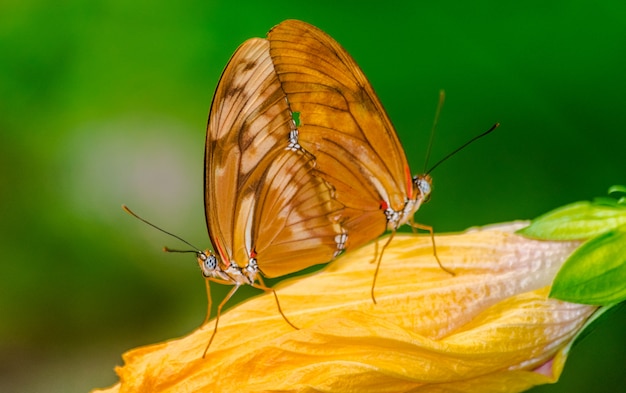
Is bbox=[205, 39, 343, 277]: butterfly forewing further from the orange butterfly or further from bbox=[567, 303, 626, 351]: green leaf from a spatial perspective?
bbox=[567, 303, 626, 351]: green leaf

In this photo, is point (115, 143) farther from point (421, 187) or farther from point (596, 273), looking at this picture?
point (596, 273)

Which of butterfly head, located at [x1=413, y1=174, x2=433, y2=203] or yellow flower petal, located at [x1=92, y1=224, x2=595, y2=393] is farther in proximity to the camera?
butterfly head, located at [x1=413, y1=174, x2=433, y2=203]

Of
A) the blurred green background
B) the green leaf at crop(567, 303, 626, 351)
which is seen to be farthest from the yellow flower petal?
the blurred green background

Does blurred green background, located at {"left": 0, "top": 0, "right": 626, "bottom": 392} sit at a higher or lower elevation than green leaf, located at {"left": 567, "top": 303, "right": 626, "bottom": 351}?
higher

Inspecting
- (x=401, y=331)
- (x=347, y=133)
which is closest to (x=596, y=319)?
(x=401, y=331)

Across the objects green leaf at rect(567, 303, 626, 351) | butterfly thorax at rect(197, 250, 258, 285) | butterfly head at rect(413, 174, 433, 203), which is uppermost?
butterfly head at rect(413, 174, 433, 203)

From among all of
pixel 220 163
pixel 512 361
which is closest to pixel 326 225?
pixel 220 163

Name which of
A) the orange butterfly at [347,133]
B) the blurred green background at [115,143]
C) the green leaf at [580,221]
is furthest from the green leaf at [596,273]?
the blurred green background at [115,143]

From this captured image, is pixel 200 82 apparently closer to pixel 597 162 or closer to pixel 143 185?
pixel 143 185
